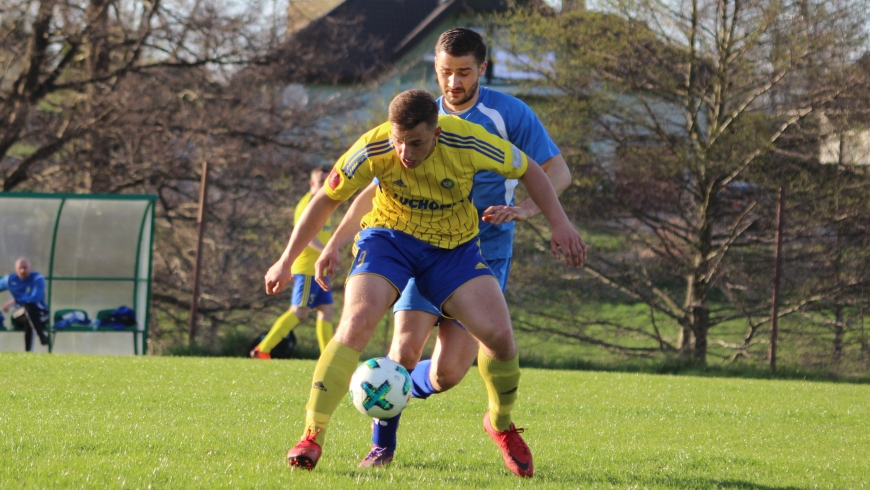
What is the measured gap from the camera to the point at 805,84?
14648 mm

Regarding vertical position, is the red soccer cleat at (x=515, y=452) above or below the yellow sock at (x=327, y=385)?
below

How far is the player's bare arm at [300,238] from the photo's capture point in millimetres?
4121

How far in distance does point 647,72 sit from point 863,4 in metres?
3.35

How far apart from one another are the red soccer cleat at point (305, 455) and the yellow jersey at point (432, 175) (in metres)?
1.06

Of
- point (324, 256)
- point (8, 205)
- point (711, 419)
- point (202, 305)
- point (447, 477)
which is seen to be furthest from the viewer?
point (202, 305)

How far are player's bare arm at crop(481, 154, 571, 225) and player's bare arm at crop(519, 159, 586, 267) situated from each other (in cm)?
9

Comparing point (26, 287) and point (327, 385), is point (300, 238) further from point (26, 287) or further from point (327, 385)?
point (26, 287)

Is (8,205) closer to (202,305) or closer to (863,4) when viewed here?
(202,305)

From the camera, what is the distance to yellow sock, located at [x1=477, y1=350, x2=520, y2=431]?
14.5ft

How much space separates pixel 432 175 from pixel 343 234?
0.63 metres

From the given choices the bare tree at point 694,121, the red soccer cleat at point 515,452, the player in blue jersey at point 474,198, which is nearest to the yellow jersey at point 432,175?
the player in blue jersey at point 474,198

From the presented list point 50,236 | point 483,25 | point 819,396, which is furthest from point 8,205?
point 819,396

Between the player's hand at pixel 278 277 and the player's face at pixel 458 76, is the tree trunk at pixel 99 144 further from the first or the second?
the player's hand at pixel 278 277

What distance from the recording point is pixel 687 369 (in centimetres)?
1291
